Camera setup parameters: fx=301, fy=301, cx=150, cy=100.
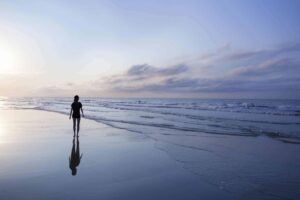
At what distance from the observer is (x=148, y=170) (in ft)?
26.2

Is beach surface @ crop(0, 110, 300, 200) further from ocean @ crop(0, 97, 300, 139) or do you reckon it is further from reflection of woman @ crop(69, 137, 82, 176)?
ocean @ crop(0, 97, 300, 139)

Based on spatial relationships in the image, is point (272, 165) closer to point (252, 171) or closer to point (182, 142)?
point (252, 171)

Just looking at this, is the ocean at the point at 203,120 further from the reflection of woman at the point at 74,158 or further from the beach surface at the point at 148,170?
the reflection of woman at the point at 74,158

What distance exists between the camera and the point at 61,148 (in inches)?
421

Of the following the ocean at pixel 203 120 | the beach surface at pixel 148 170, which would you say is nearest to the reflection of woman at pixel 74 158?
the beach surface at pixel 148 170

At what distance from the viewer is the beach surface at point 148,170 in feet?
19.9

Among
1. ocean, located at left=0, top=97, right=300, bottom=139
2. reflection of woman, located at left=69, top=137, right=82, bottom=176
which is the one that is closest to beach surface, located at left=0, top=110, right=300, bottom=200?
reflection of woman, located at left=69, top=137, right=82, bottom=176

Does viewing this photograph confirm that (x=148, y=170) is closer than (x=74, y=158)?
Yes

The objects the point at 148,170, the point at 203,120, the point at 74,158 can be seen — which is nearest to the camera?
the point at 148,170

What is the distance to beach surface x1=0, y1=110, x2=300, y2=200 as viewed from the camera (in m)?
6.08

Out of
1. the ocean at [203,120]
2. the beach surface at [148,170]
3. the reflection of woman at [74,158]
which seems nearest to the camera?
the beach surface at [148,170]

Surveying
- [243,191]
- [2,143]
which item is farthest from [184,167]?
[2,143]

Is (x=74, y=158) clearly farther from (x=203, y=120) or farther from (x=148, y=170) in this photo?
(x=203, y=120)

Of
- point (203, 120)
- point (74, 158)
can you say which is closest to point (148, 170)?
point (74, 158)
